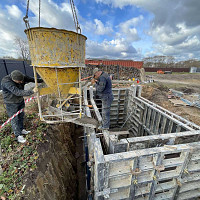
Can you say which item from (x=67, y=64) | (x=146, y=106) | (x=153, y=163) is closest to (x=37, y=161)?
(x=67, y=64)

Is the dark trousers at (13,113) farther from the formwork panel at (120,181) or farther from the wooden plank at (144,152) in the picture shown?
the formwork panel at (120,181)

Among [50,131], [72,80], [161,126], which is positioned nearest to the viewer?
[72,80]

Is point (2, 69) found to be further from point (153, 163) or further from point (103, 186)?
point (153, 163)

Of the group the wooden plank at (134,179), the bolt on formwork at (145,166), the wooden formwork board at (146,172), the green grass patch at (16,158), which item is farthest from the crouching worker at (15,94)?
the wooden plank at (134,179)

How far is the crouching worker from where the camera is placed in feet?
11.0

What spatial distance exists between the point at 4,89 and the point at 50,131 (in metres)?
2.14

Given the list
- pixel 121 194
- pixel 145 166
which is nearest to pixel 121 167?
pixel 145 166

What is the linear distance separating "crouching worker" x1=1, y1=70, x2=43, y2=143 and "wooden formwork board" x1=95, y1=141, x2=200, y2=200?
275cm

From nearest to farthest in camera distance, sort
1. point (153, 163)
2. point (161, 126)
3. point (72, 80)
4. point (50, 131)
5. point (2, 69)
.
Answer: point (153, 163)
point (72, 80)
point (50, 131)
point (161, 126)
point (2, 69)

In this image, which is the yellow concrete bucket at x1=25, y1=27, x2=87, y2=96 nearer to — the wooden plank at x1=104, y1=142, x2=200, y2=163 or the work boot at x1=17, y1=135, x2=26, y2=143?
the work boot at x1=17, y1=135, x2=26, y2=143

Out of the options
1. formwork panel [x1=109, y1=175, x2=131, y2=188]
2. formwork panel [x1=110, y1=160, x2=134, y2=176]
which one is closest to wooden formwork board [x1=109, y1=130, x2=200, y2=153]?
formwork panel [x1=110, y1=160, x2=134, y2=176]

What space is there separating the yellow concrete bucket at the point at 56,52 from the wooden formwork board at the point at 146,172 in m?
2.11

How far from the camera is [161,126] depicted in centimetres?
544

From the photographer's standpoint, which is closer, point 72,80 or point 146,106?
point 72,80
